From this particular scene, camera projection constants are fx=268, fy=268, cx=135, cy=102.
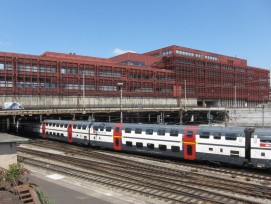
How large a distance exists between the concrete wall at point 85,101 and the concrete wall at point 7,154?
128ft

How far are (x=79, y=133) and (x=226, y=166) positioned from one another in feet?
66.0

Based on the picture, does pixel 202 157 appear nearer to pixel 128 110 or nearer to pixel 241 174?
pixel 241 174

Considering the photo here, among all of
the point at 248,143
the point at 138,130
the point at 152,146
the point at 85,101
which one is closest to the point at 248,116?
the point at 85,101

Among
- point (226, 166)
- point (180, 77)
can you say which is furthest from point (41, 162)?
point (180, 77)

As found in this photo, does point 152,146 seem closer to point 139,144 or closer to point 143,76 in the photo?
point 139,144

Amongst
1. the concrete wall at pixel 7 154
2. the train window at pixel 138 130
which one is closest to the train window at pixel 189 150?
the train window at pixel 138 130

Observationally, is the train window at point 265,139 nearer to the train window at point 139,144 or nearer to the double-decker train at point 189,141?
the double-decker train at point 189,141

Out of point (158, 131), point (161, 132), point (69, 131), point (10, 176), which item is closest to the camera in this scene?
point (10, 176)

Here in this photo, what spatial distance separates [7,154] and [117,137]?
1394 cm

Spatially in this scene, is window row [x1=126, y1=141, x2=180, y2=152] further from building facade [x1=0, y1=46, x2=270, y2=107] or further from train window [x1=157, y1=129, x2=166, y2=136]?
building facade [x1=0, y1=46, x2=270, y2=107]

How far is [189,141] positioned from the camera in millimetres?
24219

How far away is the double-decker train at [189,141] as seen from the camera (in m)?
20.8

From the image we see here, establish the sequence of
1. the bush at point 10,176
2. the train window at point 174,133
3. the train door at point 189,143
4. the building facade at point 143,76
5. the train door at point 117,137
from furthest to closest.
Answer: the building facade at point 143,76
the train door at point 117,137
the train window at point 174,133
the train door at point 189,143
the bush at point 10,176

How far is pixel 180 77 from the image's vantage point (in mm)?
96312
